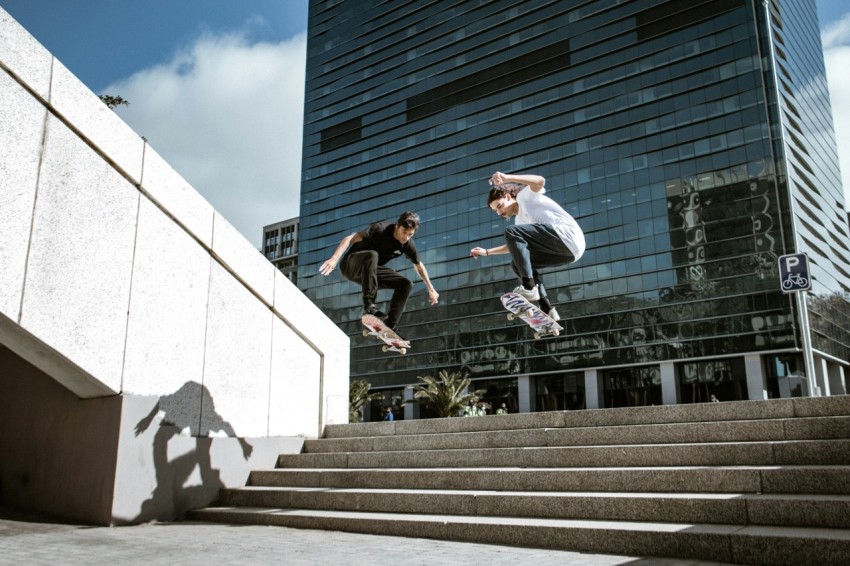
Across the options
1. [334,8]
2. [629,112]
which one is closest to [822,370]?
[629,112]

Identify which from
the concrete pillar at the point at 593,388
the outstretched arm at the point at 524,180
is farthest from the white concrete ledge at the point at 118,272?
the concrete pillar at the point at 593,388

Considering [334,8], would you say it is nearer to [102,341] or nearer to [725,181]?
[725,181]

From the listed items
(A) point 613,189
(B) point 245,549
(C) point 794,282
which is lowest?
(B) point 245,549

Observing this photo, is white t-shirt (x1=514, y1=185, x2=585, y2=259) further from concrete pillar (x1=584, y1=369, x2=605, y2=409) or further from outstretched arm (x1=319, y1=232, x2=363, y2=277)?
concrete pillar (x1=584, y1=369, x2=605, y2=409)

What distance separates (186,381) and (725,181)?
62376 millimetres

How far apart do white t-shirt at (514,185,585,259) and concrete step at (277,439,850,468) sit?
2.69 metres

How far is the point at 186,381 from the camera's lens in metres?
8.34

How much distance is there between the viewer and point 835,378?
6544cm

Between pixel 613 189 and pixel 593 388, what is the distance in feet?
69.5

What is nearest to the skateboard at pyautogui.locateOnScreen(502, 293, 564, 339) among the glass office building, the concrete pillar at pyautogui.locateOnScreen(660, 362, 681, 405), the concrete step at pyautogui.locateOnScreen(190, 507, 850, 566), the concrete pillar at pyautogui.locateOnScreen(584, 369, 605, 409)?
the concrete step at pyautogui.locateOnScreen(190, 507, 850, 566)

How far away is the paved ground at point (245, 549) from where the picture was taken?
4848 millimetres

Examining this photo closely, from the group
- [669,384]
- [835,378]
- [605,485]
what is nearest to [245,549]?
[605,485]

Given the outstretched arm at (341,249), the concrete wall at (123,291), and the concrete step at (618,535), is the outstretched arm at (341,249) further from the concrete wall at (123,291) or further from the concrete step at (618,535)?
the concrete step at (618,535)

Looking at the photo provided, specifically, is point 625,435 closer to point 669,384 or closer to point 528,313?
point 528,313
